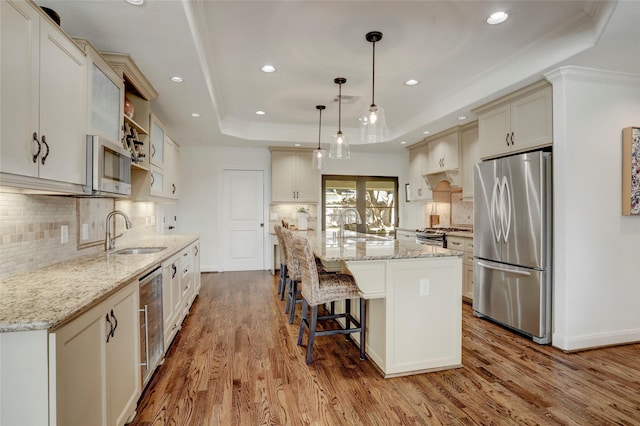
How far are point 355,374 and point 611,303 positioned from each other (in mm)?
2453

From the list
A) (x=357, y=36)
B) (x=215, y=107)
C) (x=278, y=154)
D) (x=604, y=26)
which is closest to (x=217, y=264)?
(x=278, y=154)

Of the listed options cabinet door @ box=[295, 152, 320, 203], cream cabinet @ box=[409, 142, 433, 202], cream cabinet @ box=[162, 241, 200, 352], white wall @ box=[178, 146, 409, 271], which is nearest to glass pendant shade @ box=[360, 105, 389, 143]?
cream cabinet @ box=[162, 241, 200, 352]

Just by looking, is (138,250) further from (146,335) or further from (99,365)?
(99,365)

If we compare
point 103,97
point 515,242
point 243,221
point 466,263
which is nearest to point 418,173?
point 466,263

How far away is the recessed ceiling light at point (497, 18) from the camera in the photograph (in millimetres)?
2449

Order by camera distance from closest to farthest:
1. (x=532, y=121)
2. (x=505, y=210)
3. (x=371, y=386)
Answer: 1. (x=371, y=386)
2. (x=532, y=121)
3. (x=505, y=210)

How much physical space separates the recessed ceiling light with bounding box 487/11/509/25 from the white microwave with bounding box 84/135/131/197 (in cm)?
285

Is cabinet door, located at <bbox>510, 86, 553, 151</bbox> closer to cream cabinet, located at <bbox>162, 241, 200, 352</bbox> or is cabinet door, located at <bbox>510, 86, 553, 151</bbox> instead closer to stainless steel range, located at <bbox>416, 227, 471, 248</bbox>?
stainless steel range, located at <bbox>416, 227, 471, 248</bbox>

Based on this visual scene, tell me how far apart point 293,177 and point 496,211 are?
12.2 ft

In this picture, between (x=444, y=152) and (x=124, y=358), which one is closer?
(x=124, y=358)

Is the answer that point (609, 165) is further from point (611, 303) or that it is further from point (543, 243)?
point (611, 303)

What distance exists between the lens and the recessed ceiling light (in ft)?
8.04

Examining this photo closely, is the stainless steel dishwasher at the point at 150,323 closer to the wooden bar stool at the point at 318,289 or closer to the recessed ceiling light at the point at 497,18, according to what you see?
the wooden bar stool at the point at 318,289

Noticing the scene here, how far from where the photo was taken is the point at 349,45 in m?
2.93
